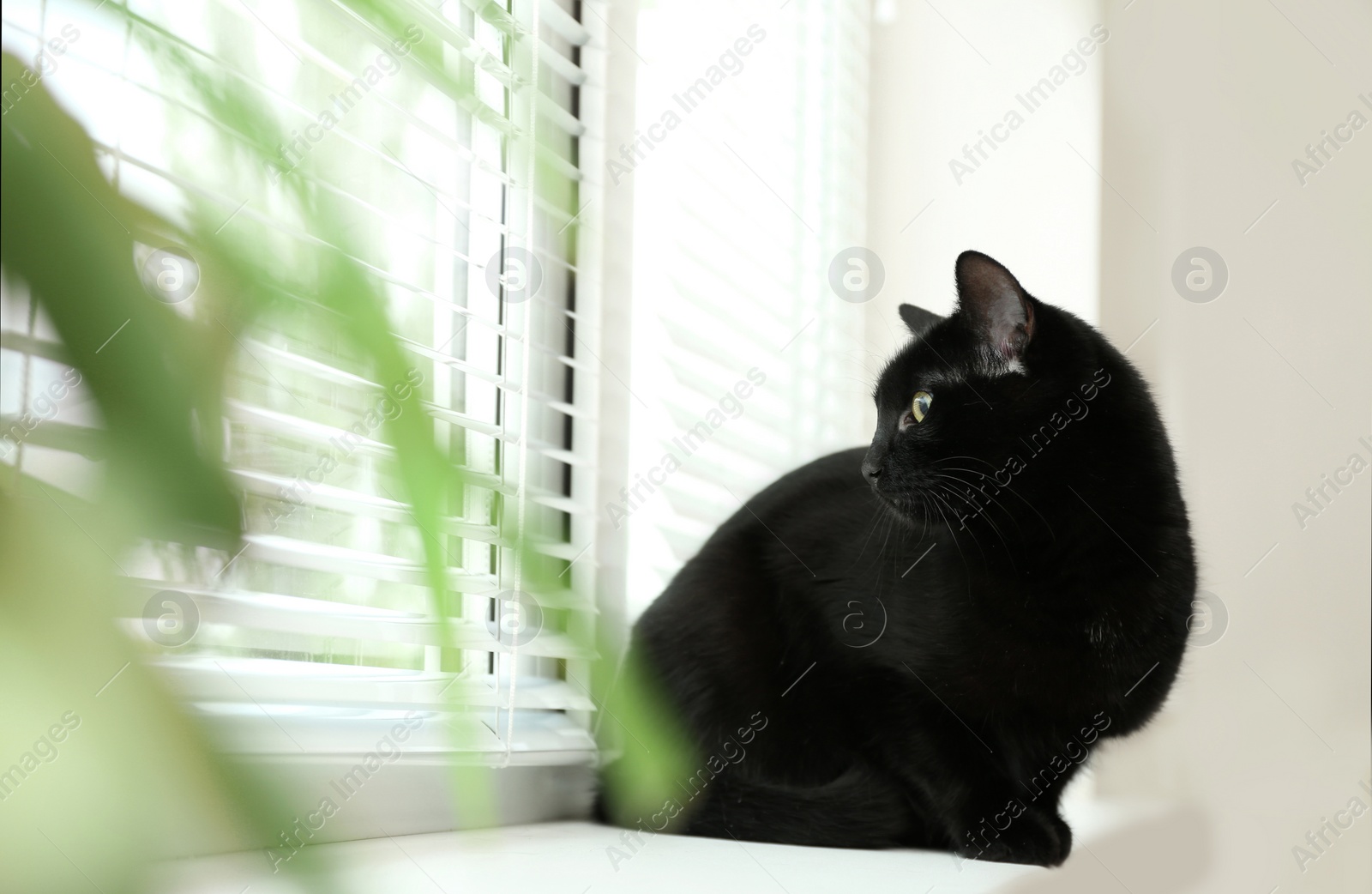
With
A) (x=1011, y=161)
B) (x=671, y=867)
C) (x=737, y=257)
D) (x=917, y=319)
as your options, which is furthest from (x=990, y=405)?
(x=1011, y=161)

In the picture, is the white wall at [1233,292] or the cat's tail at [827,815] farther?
the white wall at [1233,292]

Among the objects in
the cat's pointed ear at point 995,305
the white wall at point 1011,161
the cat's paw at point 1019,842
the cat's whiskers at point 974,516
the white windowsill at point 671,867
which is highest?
the white wall at point 1011,161

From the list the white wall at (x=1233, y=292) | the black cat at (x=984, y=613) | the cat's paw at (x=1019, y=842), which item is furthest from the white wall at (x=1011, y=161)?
the cat's paw at (x=1019, y=842)

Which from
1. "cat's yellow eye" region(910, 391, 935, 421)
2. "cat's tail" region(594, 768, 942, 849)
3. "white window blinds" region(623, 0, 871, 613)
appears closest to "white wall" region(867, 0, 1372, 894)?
"white window blinds" region(623, 0, 871, 613)

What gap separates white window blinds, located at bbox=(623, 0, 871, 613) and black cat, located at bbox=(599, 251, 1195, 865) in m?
0.38

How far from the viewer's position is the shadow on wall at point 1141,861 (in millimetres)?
958

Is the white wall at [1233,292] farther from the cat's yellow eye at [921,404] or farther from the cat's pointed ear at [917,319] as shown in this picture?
the cat's yellow eye at [921,404]

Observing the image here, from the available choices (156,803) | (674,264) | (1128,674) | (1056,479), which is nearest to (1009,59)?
(674,264)

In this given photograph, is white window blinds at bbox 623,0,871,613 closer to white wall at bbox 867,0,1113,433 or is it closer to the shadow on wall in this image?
white wall at bbox 867,0,1113,433

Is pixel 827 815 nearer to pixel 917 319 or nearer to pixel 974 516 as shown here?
pixel 974 516

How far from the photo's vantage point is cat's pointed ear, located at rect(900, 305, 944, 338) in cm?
112

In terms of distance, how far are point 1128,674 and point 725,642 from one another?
421 mm

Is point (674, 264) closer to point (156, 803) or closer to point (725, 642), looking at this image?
point (725, 642)

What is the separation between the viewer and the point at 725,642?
114cm
